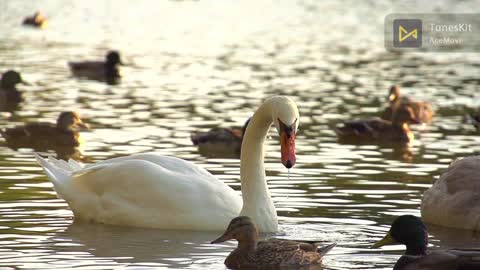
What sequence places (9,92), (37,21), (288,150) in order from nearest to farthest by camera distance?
(288,150), (9,92), (37,21)

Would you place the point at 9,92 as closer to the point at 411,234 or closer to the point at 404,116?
the point at 404,116

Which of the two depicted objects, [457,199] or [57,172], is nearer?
[457,199]

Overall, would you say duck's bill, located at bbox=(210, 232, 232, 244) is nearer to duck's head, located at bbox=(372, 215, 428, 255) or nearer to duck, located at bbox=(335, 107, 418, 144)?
duck's head, located at bbox=(372, 215, 428, 255)

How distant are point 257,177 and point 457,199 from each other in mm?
1853

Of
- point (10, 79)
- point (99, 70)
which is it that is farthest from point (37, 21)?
point (10, 79)

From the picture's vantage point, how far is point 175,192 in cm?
1206

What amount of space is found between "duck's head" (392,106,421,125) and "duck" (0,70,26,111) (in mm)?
6084

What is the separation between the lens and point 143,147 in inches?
672

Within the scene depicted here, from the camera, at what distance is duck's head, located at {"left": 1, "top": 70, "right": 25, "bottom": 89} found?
23078 mm

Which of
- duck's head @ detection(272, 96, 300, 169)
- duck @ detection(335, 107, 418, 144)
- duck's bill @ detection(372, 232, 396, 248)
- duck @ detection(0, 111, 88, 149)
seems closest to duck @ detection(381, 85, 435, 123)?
duck @ detection(335, 107, 418, 144)

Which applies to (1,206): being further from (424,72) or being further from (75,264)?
(424,72)

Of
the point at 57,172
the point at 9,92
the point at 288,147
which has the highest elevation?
the point at 288,147

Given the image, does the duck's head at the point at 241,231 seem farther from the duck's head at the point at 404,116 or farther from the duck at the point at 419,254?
the duck's head at the point at 404,116

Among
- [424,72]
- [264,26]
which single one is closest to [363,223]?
[424,72]
